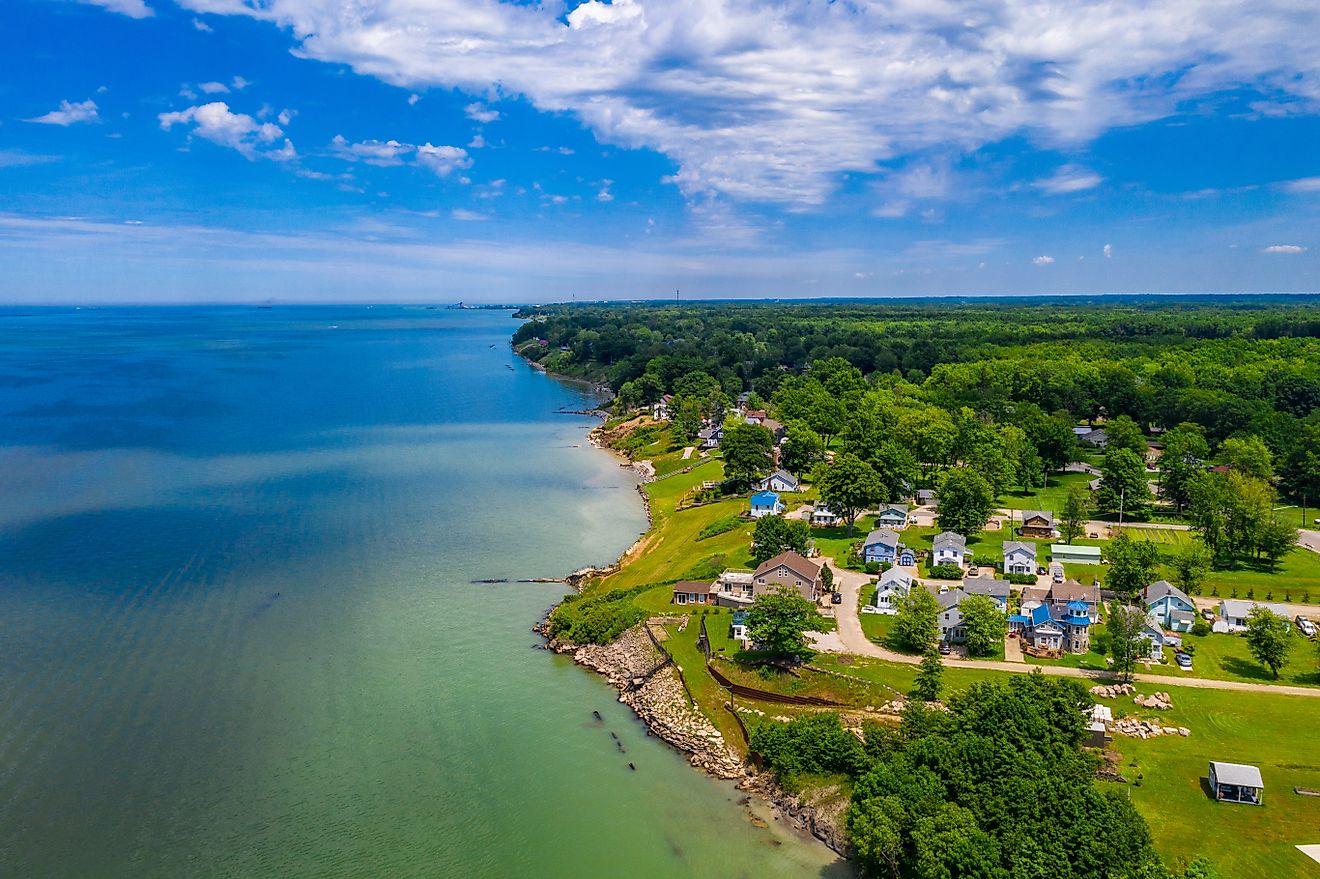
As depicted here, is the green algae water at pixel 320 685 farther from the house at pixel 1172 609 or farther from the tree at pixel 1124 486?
the tree at pixel 1124 486

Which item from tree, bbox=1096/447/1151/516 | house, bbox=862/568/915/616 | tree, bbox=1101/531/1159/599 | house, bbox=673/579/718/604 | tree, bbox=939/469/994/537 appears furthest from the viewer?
tree, bbox=1096/447/1151/516

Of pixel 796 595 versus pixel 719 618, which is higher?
pixel 796 595

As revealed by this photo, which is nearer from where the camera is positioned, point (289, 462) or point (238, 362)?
point (289, 462)

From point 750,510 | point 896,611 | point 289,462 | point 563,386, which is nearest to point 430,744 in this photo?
point 896,611

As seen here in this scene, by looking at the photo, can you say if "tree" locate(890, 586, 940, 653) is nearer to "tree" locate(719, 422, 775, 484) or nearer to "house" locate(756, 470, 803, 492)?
"house" locate(756, 470, 803, 492)

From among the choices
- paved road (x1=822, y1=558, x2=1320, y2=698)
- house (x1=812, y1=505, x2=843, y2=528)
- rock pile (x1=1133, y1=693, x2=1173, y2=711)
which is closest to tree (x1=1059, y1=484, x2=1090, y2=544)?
house (x1=812, y1=505, x2=843, y2=528)

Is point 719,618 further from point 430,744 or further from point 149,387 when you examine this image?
point 149,387

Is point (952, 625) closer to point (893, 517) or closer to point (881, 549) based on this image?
point (881, 549)
